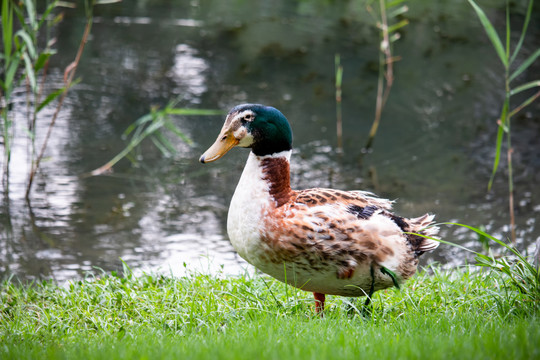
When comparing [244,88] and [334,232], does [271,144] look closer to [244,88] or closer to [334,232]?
[334,232]

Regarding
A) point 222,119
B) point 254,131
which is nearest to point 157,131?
point 222,119

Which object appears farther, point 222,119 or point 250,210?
point 222,119

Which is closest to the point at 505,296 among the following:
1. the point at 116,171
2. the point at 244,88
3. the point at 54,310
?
the point at 54,310

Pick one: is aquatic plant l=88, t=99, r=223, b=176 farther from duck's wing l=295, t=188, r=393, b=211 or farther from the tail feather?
the tail feather

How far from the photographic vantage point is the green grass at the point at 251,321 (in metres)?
2.97

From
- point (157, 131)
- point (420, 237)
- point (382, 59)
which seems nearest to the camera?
point (420, 237)

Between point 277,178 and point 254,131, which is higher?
point 254,131

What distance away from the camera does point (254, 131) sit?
3.89m

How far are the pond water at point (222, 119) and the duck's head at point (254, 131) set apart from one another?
51.3 inches

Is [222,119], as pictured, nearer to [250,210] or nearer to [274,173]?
[274,173]

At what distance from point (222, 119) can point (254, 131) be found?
16.9 feet

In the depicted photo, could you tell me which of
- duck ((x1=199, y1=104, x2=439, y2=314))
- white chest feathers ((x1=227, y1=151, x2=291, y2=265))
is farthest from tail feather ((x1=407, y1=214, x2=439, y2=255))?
white chest feathers ((x1=227, y1=151, x2=291, y2=265))

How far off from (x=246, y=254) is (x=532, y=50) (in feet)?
30.4

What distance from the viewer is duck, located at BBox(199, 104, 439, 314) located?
3.68m
